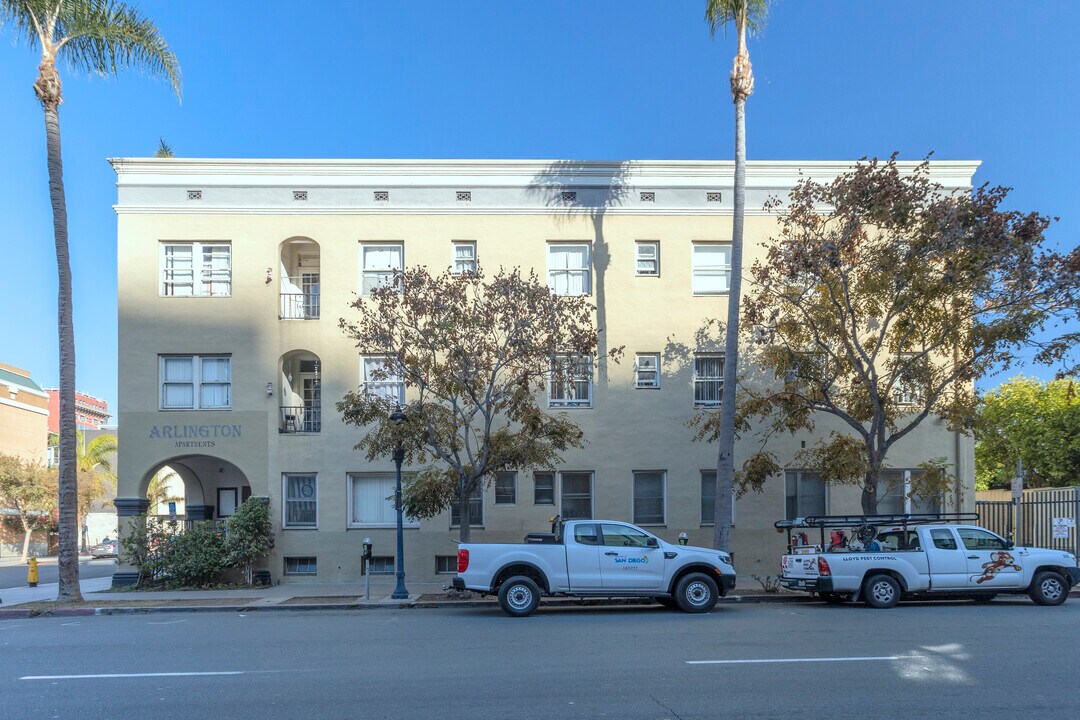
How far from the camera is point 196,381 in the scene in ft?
70.8

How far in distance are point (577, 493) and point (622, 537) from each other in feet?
22.1

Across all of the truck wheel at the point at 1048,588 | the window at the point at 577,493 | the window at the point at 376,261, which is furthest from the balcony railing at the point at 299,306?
the truck wheel at the point at 1048,588

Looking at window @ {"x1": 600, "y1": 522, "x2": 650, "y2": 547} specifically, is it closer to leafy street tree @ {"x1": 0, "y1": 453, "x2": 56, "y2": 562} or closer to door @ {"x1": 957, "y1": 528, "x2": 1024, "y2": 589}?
door @ {"x1": 957, "y1": 528, "x2": 1024, "y2": 589}

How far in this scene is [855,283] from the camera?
18.2 meters

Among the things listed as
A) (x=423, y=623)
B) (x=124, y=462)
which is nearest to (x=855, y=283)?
(x=423, y=623)

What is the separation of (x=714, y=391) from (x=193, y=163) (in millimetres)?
14271

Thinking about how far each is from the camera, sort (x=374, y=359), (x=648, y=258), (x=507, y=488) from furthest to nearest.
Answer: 1. (x=648, y=258)
2. (x=507, y=488)
3. (x=374, y=359)

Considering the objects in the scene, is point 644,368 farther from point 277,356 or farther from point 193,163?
point 193,163

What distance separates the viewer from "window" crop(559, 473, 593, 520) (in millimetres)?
21906

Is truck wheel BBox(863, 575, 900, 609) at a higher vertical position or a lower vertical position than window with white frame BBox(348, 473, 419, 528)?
lower

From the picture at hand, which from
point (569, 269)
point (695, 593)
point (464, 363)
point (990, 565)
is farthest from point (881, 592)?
point (569, 269)

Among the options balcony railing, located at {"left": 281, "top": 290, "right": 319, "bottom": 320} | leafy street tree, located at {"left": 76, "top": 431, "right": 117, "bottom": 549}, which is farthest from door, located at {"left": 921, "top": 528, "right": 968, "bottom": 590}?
leafy street tree, located at {"left": 76, "top": 431, "right": 117, "bottom": 549}

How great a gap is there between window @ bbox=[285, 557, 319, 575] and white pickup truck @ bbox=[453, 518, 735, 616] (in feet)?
25.2

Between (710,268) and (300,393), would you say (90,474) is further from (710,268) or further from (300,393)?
(710,268)
